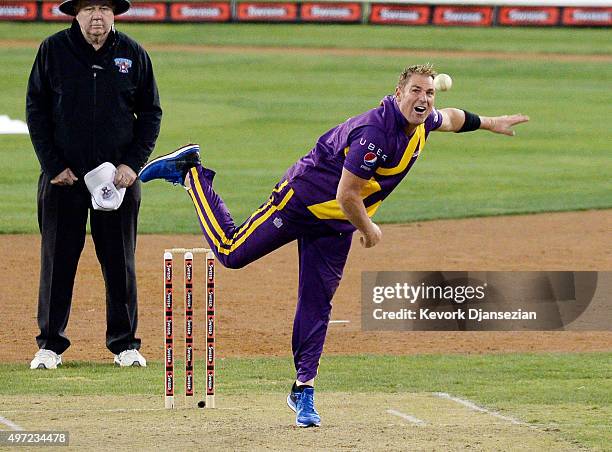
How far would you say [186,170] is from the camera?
9.30 meters

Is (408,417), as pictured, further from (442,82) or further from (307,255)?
(442,82)

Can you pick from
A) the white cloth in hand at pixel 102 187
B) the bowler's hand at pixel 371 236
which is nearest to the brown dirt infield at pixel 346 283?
the white cloth in hand at pixel 102 187

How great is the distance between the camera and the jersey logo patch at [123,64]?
384 inches

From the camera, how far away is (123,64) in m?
9.77

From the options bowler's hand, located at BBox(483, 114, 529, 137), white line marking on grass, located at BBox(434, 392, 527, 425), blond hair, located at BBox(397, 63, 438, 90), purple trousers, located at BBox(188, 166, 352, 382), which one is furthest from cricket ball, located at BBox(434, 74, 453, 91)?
white line marking on grass, located at BBox(434, 392, 527, 425)

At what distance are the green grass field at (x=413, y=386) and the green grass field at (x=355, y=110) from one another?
6336 millimetres

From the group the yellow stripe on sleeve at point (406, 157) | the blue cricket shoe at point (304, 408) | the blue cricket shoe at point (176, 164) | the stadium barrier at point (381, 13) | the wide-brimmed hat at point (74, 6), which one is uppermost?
the wide-brimmed hat at point (74, 6)

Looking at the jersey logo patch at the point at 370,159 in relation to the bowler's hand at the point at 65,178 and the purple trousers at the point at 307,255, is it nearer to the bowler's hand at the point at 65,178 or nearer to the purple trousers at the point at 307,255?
the purple trousers at the point at 307,255

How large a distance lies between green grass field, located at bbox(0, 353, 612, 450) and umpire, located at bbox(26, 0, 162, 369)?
0.45 meters

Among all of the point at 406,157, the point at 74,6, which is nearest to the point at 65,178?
the point at 74,6

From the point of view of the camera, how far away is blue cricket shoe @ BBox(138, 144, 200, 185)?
926 cm

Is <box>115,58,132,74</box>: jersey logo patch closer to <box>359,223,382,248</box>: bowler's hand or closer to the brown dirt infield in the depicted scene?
the brown dirt infield

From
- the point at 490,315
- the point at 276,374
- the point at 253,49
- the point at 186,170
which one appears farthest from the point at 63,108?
the point at 253,49

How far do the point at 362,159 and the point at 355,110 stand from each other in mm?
19279
